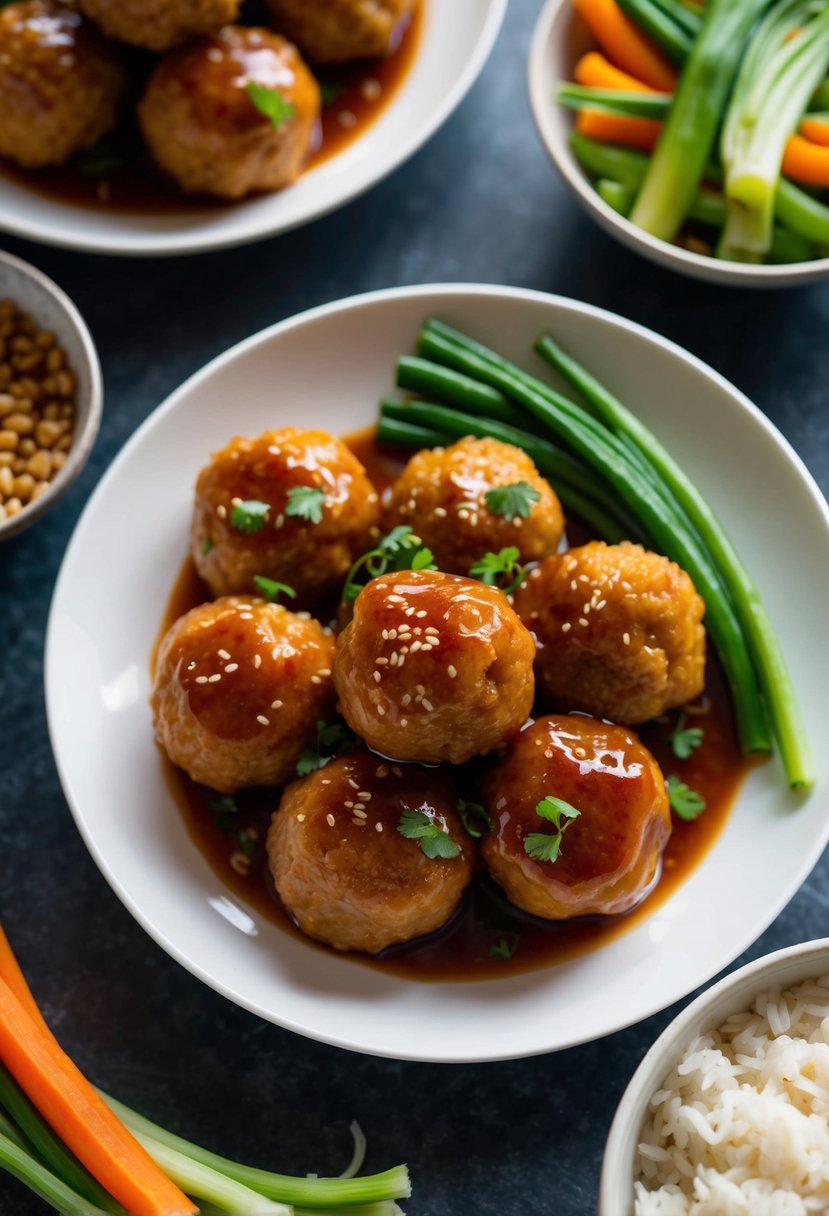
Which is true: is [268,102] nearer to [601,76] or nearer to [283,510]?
[601,76]

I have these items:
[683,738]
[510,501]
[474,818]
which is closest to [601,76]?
[510,501]

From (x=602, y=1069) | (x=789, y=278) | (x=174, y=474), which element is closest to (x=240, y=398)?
(x=174, y=474)

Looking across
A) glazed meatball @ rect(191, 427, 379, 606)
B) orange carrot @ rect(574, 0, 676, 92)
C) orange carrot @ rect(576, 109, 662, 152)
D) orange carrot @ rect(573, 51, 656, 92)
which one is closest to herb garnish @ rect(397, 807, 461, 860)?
glazed meatball @ rect(191, 427, 379, 606)

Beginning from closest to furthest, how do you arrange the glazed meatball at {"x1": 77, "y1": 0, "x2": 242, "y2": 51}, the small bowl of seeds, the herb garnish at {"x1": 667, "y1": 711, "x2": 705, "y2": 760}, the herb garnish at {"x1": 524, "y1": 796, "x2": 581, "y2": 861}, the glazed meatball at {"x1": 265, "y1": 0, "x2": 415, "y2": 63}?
the herb garnish at {"x1": 524, "y1": 796, "x2": 581, "y2": 861} < the herb garnish at {"x1": 667, "y1": 711, "x2": 705, "y2": 760} < the small bowl of seeds < the glazed meatball at {"x1": 77, "y1": 0, "x2": 242, "y2": 51} < the glazed meatball at {"x1": 265, "y1": 0, "x2": 415, "y2": 63}

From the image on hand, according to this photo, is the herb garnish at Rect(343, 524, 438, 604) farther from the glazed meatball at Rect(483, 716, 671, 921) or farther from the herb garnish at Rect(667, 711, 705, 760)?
the herb garnish at Rect(667, 711, 705, 760)

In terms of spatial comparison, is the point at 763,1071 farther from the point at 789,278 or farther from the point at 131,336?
the point at 131,336
